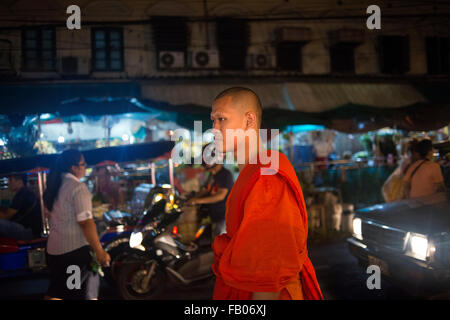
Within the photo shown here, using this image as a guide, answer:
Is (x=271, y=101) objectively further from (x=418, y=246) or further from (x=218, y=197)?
(x=418, y=246)

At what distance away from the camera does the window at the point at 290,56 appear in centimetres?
1409

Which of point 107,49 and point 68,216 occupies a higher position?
point 107,49

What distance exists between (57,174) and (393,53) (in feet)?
49.9

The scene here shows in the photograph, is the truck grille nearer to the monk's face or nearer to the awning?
the monk's face

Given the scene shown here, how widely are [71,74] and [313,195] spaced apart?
919cm

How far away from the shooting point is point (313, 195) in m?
9.49

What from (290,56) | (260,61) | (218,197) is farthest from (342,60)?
(218,197)

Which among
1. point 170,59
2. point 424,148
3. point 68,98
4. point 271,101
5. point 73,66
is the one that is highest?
point 170,59

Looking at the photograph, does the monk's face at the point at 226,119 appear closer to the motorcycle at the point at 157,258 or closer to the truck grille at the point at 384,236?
the motorcycle at the point at 157,258

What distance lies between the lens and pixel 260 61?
13828 millimetres

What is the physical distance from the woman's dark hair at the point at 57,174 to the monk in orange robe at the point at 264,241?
2385 mm

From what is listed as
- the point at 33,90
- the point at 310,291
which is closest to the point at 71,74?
the point at 33,90

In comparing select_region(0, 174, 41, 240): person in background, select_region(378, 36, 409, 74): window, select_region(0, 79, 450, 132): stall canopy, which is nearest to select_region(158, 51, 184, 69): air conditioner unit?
select_region(0, 79, 450, 132): stall canopy
